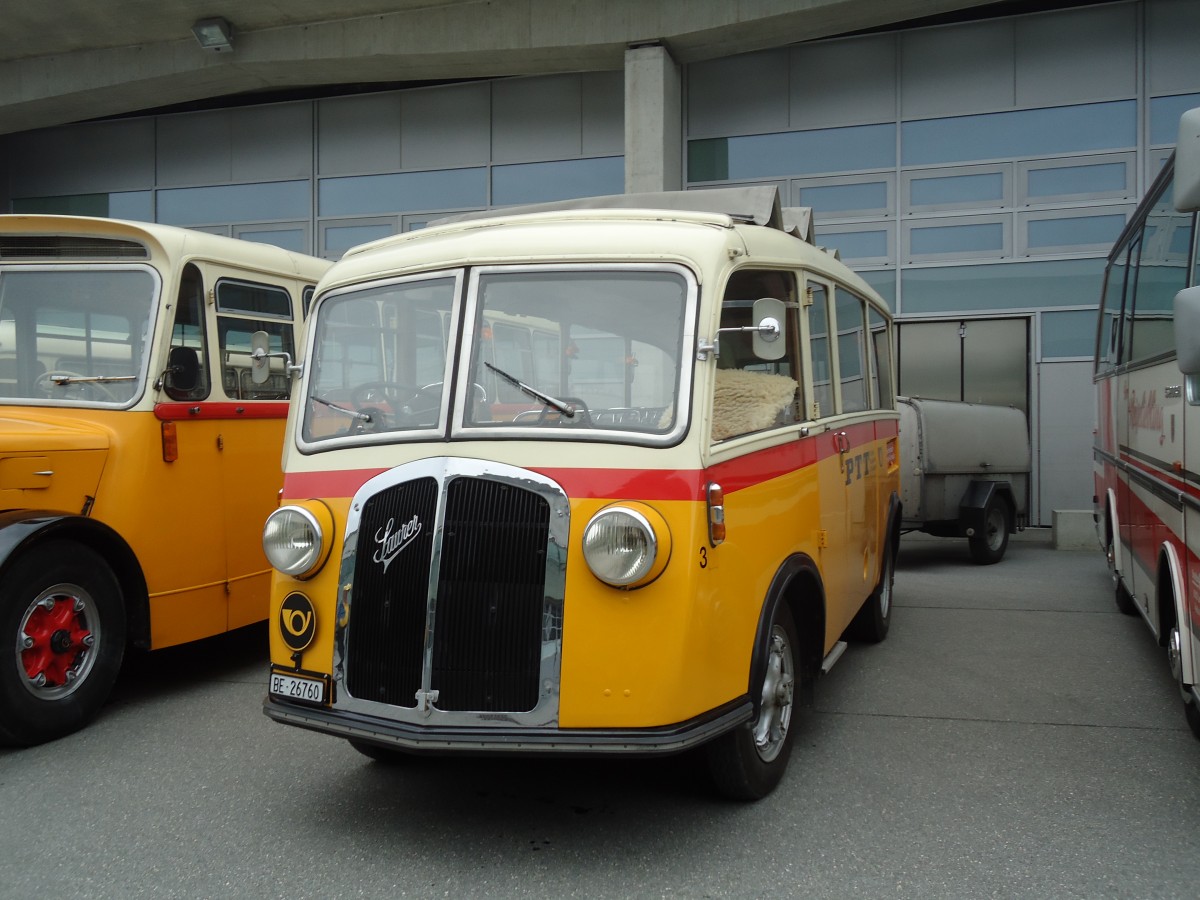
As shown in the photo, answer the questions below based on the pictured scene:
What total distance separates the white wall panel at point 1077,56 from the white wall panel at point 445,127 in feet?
24.8

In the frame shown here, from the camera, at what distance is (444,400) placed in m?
4.05

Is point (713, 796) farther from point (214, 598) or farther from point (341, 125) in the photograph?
point (341, 125)

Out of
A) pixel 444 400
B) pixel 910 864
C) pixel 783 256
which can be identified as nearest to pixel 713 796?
pixel 910 864

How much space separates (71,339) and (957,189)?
1122cm

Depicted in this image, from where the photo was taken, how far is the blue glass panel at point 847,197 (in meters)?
13.8

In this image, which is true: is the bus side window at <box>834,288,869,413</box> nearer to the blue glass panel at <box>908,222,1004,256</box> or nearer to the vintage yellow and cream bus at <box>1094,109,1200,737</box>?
the vintage yellow and cream bus at <box>1094,109,1200,737</box>

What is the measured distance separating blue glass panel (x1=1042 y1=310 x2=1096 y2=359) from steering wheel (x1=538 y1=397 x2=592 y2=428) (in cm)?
1088

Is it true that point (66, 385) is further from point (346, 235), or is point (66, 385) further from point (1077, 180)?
point (1077, 180)

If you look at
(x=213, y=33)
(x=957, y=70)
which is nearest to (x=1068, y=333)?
(x=957, y=70)

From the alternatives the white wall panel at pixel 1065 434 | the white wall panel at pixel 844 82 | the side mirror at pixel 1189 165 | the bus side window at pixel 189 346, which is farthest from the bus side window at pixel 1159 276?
the white wall panel at pixel 844 82

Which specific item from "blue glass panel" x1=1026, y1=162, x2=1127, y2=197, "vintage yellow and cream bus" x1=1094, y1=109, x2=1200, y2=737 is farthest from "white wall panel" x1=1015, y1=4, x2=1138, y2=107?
"vintage yellow and cream bus" x1=1094, y1=109, x2=1200, y2=737

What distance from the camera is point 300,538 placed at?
13.2 feet

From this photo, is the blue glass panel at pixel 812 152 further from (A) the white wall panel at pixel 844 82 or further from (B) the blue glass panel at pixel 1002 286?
(B) the blue glass panel at pixel 1002 286

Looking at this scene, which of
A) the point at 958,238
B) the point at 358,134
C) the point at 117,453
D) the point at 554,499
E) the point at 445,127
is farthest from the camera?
the point at 358,134
